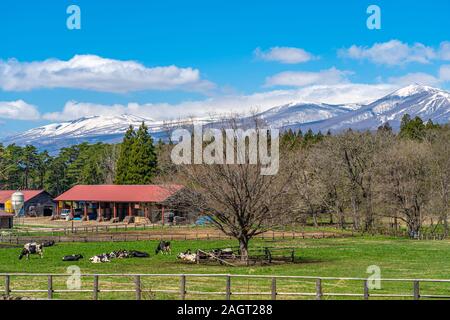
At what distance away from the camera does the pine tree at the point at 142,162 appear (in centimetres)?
10769

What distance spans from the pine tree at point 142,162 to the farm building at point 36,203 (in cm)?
1635

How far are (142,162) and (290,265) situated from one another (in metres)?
67.2

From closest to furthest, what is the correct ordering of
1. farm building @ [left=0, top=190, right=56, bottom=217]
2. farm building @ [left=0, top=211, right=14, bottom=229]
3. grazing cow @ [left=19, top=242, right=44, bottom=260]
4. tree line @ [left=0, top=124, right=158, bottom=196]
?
1. grazing cow @ [left=19, top=242, right=44, bottom=260]
2. farm building @ [left=0, top=211, right=14, bottom=229]
3. farm building @ [left=0, top=190, right=56, bottom=217]
4. tree line @ [left=0, top=124, right=158, bottom=196]

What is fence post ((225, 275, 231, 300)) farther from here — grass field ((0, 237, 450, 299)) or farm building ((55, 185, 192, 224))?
farm building ((55, 185, 192, 224))

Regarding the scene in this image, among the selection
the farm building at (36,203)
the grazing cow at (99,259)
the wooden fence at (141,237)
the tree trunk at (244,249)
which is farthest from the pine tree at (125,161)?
the tree trunk at (244,249)

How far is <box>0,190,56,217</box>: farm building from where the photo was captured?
11244 centimetres

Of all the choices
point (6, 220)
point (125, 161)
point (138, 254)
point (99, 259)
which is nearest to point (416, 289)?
point (99, 259)

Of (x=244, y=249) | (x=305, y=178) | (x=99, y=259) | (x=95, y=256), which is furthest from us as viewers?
(x=305, y=178)

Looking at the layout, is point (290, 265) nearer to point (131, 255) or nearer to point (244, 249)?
point (244, 249)

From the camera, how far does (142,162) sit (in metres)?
109

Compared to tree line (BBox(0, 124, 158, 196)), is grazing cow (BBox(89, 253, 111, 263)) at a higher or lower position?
lower

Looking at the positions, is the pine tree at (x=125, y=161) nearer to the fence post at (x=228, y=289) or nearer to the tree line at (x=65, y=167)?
the tree line at (x=65, y=167)

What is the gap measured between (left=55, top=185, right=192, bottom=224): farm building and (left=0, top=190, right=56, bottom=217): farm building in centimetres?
683

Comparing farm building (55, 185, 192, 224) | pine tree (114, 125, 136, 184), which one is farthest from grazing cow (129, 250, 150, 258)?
pine tree (114, 125, 136, 184)
